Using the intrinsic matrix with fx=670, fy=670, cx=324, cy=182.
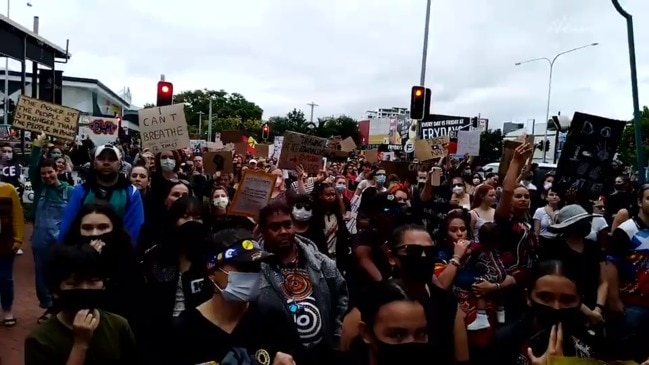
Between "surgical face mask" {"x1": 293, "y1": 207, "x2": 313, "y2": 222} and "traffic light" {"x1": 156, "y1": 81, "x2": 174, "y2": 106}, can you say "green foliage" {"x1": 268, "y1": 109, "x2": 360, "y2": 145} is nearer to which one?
"traffic light" {"x1": 156, "y1": 81, "x2": 174, "y2": 106}

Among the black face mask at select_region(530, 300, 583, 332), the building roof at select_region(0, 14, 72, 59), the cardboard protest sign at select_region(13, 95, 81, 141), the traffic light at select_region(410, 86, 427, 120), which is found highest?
the building roof at select_region(0, 14, 72, 59)

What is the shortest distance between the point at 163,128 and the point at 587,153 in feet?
16.7

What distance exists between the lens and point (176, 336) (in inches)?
104

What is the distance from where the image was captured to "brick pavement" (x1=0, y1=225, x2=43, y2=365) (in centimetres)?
542

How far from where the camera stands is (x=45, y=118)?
10.3 metres

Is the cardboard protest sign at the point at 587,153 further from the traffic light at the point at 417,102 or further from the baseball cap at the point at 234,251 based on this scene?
the traffic light at the point at 417,102

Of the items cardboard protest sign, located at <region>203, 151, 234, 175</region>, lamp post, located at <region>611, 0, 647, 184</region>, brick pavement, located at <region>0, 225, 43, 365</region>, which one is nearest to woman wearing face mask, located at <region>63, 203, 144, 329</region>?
brick pavement, located at <region>0, 225, 43, 365</region>

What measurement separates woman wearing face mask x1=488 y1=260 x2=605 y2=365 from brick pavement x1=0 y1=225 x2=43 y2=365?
4.06 m

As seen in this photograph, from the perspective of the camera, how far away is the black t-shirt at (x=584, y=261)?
13.5ft

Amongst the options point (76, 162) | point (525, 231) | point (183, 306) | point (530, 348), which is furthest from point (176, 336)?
point (76, 162)

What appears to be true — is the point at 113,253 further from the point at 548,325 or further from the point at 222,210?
the point at 222,210

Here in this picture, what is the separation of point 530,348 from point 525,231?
2137mm

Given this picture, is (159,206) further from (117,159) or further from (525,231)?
(525,231)

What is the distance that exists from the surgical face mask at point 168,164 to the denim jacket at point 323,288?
3.56 meters
